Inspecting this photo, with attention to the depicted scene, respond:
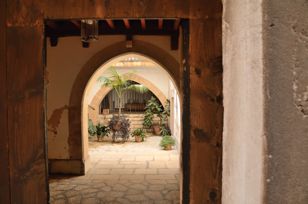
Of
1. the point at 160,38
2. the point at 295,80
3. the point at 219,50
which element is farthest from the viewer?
the point at 160,38

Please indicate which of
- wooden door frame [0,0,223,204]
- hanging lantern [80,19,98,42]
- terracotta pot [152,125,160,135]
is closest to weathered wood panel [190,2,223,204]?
wooden door frame [0,0,223,204]

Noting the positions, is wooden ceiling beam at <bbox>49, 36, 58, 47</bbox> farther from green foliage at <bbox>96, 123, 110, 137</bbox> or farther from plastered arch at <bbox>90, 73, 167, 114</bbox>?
plastered arch at <bbox>90, 73, 167, 114</bbox>

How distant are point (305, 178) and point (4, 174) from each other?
5.18ft

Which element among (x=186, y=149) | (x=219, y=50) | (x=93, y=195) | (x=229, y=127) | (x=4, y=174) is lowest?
(x=93, y=195)

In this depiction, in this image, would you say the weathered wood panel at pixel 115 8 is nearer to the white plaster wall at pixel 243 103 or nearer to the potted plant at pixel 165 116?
the white plaster wall at pixel 243 103

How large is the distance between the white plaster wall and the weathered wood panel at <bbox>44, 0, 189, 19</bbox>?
0.52 metres

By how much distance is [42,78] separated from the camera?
1.72 m

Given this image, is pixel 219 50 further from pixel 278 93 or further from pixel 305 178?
pixel 305 178

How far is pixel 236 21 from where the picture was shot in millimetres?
1062

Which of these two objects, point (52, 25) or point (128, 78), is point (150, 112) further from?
point (52, 25)

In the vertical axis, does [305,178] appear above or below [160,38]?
below

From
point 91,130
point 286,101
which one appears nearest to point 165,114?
point 91,130

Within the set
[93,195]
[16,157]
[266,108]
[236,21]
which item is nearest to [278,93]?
[266,108]

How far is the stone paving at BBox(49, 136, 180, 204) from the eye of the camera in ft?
14.6
